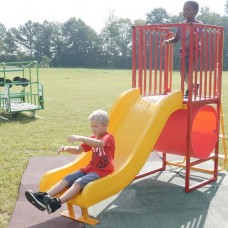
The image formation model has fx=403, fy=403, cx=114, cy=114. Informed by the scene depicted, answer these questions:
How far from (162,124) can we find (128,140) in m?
0.49

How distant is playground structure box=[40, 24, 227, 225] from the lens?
434cm

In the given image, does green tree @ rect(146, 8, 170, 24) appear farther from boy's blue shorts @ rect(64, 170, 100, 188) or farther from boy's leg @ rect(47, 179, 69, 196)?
boy's leg @ rect(47, 179, 69, 196)

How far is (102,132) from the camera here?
4.20 meters

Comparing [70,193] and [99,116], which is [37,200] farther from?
[99,116]

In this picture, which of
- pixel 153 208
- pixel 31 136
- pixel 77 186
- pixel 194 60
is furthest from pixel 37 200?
pixel 31 136

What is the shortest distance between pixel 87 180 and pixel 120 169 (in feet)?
1.44

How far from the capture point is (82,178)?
4.05 m

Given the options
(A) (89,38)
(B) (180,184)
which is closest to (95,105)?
(B) (180,184)

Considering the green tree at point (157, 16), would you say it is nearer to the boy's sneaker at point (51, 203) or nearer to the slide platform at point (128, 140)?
the slide platform at point (128, 140)

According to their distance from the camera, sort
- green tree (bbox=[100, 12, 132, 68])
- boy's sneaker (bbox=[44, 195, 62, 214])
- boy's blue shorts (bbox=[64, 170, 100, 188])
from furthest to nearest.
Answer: green tree (bbox=[100, 12, 132, 68]) < boy's blue shorts (bbox=[64, 170, 100, 188]) < boy's sneaker (bbox=[44, 195, 62, 214])

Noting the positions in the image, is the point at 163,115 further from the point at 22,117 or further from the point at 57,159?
the point at 22,117

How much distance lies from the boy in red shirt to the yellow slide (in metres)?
0.10

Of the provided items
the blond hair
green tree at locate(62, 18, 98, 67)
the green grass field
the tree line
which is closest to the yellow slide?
the blond hair

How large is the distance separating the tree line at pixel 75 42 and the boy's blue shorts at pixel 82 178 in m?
62.6
